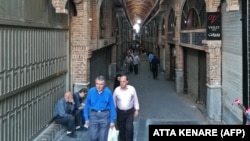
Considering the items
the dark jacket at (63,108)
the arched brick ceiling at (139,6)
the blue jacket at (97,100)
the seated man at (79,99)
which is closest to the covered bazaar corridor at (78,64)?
the dark jacket at (63,108)

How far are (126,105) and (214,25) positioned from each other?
5110 mm

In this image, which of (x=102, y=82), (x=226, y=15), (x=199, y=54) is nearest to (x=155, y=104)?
(x=199, y=54)

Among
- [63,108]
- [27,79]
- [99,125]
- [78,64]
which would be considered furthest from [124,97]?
[78,64]

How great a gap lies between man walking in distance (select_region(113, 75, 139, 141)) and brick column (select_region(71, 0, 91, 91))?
4.34m

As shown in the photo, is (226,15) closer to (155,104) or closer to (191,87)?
(155,104)

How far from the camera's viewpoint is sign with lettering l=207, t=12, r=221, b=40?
470 inches

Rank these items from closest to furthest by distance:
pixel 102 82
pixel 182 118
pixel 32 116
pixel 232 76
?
pixel 102 82
pixel 32 116
pixel 232 76
pixel 182 118

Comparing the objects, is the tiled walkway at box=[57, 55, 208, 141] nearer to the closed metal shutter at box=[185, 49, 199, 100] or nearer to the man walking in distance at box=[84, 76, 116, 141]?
the closed metal shutter at box=[185, 49, 199, 100]

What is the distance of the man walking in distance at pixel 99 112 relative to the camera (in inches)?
281

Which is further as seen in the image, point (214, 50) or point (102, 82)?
point (214, 50)

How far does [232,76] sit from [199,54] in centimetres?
475

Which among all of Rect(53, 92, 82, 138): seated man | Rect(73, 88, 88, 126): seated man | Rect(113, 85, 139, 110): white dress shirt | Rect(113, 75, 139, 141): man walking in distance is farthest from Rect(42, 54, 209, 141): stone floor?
Rect(113, 85, 139, 110): white dress shirt

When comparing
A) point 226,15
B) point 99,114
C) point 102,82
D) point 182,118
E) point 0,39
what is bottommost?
point 182,118

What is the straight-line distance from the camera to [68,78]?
476 inches
